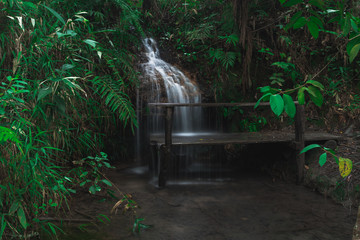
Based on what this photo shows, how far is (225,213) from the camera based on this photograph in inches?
146

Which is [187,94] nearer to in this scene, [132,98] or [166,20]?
[132,98]

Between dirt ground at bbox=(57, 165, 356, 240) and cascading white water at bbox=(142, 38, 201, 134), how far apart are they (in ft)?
4.76

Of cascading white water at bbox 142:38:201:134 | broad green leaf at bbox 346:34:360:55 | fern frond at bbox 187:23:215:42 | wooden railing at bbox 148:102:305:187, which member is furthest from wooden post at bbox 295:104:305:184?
broad green leaf at bbox 346:34:360:55

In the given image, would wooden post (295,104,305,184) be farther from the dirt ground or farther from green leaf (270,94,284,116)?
green leaf (270,94,284,116)

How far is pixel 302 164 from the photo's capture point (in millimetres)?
4840

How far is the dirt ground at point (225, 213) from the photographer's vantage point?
314cm

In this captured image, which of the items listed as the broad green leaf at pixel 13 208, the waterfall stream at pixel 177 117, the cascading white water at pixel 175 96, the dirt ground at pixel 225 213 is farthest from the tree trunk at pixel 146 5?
the broad green leaf at pixel 13 208

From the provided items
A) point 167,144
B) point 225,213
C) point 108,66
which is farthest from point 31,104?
point 225,213

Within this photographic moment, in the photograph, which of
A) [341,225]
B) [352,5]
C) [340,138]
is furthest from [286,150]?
[352,5]

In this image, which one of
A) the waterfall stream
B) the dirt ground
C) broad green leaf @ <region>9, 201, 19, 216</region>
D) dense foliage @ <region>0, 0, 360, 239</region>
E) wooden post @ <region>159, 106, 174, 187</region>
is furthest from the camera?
the waterfall stream

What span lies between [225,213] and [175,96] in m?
3.00

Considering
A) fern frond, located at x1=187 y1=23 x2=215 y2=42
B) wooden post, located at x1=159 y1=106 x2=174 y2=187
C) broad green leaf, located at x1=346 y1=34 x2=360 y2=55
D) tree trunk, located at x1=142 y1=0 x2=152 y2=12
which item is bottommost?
wooden post, located at x1=159 y1=106 x2=174 y2=187

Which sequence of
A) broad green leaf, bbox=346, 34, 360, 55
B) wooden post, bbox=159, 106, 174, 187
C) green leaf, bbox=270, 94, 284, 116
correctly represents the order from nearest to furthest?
1. green leaf, bbox=270, 94, 284, 116
2. broad green leaf, bbox=346, 34, 360, 55
3. wooden post, bbox=159, 106, 174, 187

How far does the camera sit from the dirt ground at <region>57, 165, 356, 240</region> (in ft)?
10.3
